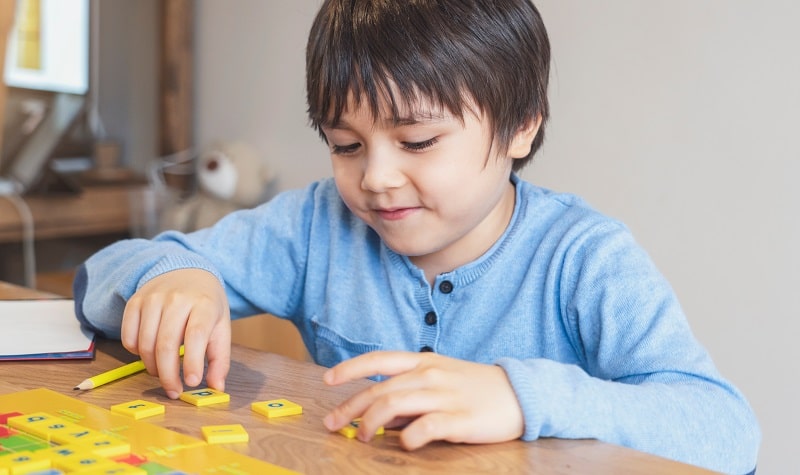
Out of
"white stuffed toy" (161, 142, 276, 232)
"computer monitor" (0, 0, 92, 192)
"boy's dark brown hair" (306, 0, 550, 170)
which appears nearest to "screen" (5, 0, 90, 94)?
"computer monitor" (0, 0, 92, 192)

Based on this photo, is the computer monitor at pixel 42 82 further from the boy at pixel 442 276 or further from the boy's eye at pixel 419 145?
the boy's eye at pixel 419 145

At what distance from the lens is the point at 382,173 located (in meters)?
0.95

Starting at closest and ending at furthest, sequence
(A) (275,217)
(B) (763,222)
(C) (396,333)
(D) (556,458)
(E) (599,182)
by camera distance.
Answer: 1. (D) (556,458)
2. (C) (396,333)
3. (A) (275,217)
4. (B) (763,222)
5. (E) (599,182)

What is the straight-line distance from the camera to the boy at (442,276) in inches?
28.4

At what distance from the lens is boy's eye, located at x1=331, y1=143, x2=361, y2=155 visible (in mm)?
991

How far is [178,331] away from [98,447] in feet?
0.77

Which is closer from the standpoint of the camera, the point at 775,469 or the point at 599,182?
the point at 775,469

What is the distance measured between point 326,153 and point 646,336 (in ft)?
5.92

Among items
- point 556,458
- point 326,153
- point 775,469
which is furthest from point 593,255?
point 326,153

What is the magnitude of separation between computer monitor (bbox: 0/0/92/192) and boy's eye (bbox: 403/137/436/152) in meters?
1.99

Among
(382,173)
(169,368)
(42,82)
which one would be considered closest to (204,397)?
(169,368)

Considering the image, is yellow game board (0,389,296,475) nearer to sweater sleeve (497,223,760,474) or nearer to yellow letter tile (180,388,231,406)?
yellow letter tile (180,388,231,406)

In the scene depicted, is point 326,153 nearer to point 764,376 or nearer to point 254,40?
point 254,40

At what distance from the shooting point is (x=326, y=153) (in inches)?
103
